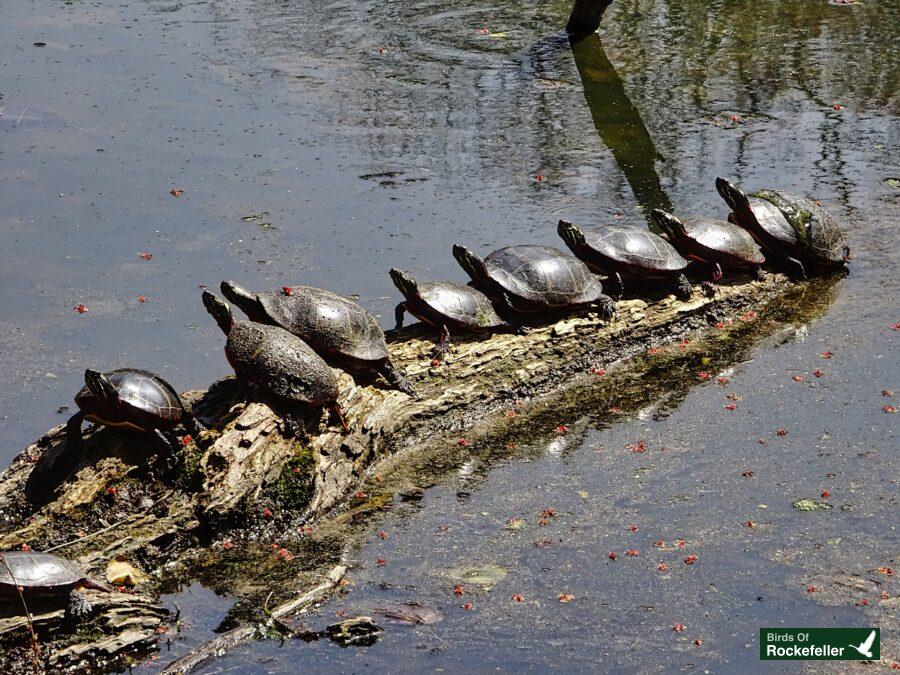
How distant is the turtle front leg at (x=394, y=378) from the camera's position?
816 cm

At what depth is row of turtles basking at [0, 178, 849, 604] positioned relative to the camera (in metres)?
6.97

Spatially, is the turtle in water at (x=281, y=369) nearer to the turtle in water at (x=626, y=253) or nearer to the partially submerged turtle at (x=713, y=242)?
the turtle in water at (x=626, y=253)

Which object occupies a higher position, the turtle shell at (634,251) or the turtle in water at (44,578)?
the turtle shell at (634,251)

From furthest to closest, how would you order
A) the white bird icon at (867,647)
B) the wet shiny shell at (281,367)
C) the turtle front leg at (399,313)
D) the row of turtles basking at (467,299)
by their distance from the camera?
the turtle front leg at (399,313) < the wet shiny shell at (281,367) < the row of turtles basking at (467,299) < the white bird icon at (867,647)

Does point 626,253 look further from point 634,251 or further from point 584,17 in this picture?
point 584,17

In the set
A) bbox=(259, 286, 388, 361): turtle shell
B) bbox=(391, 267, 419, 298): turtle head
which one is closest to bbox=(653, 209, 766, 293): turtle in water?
bbox=(391, 267, 419, 298): turtle head

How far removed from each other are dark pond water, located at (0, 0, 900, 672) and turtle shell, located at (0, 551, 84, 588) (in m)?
0.73

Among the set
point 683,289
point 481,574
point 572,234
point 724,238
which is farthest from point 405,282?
A: point 724,238

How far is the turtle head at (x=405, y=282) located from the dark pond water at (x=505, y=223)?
56.6 inches

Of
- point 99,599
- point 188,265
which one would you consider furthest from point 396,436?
point 188,265

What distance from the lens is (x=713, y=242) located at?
395 inches

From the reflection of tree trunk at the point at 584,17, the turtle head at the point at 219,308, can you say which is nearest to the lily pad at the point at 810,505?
the turtle head at the point at 219,308

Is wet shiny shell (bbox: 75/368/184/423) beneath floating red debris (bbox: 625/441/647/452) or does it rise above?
above

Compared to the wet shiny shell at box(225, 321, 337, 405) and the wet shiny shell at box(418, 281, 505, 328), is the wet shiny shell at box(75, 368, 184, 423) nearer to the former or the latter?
the wet shiny shell at box(225, 321, 337, 405)
